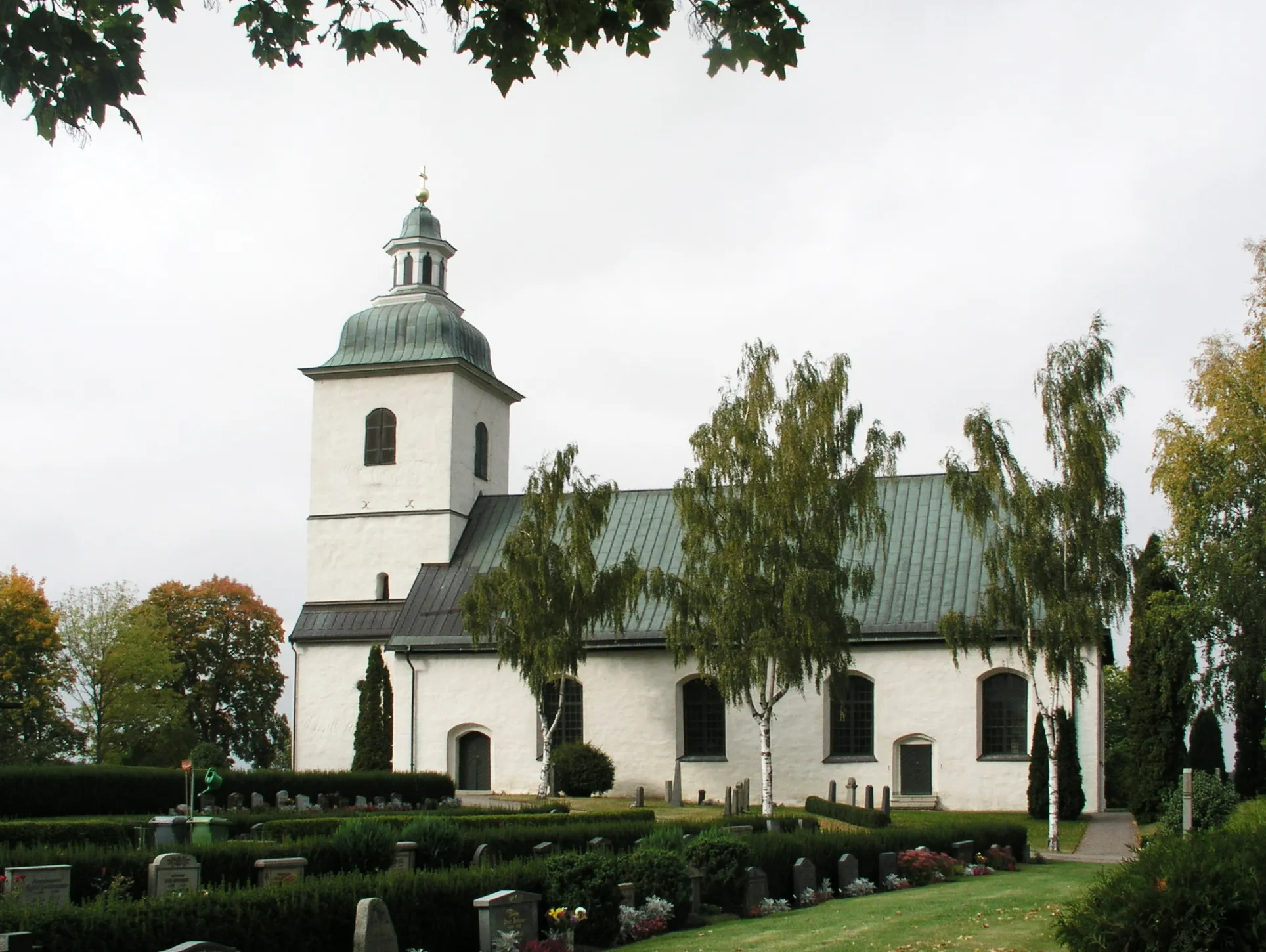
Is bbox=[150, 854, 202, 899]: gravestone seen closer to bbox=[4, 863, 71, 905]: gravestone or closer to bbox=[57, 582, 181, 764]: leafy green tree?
bbox=[4, 863, 71, 905]: gravestone

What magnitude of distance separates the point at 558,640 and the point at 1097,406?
12254 millimetres

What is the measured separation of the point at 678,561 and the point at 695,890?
20749 millimetres

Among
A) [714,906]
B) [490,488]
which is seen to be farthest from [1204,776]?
[490,488]

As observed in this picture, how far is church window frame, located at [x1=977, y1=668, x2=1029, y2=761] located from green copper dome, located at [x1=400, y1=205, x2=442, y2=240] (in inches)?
781

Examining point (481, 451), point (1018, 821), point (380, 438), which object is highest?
point (380, 438)

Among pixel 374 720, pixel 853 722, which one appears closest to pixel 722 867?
pixel 853 722

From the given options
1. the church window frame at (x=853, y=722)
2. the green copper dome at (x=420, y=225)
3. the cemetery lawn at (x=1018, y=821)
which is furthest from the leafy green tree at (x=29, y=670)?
the cemetery lawn at (x=1018, y=821)

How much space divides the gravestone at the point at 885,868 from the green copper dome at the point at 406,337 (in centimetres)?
2308

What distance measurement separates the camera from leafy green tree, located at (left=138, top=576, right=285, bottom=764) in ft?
177

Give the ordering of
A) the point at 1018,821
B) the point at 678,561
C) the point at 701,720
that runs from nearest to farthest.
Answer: the point at 1018,821
the point at 701,720
the point at 678,561

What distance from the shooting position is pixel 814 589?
26828 millimetres

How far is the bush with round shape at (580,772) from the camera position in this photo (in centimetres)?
3216

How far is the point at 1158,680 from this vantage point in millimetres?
30875

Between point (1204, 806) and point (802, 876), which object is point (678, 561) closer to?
point (1204, 806)
